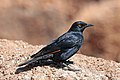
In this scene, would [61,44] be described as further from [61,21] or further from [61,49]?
[61,21]

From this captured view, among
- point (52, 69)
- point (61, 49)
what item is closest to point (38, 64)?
point (52, 69)

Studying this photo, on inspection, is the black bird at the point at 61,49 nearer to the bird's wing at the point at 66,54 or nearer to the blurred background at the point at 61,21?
the bird's wing at the point at 66,54

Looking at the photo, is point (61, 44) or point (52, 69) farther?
point (61, 44)

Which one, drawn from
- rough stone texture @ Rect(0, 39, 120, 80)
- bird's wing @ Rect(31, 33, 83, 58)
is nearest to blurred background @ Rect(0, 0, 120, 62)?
rough stone texture @ Rect(0, 39, 120, 80)

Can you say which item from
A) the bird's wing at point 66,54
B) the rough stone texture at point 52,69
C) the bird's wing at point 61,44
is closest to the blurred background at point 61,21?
the rough stone texture at point 52,69

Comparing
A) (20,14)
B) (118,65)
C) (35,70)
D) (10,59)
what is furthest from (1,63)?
(20,14)

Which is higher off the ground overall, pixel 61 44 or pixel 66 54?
pixel 61 44

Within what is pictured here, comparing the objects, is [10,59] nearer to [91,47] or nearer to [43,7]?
[91,47]
